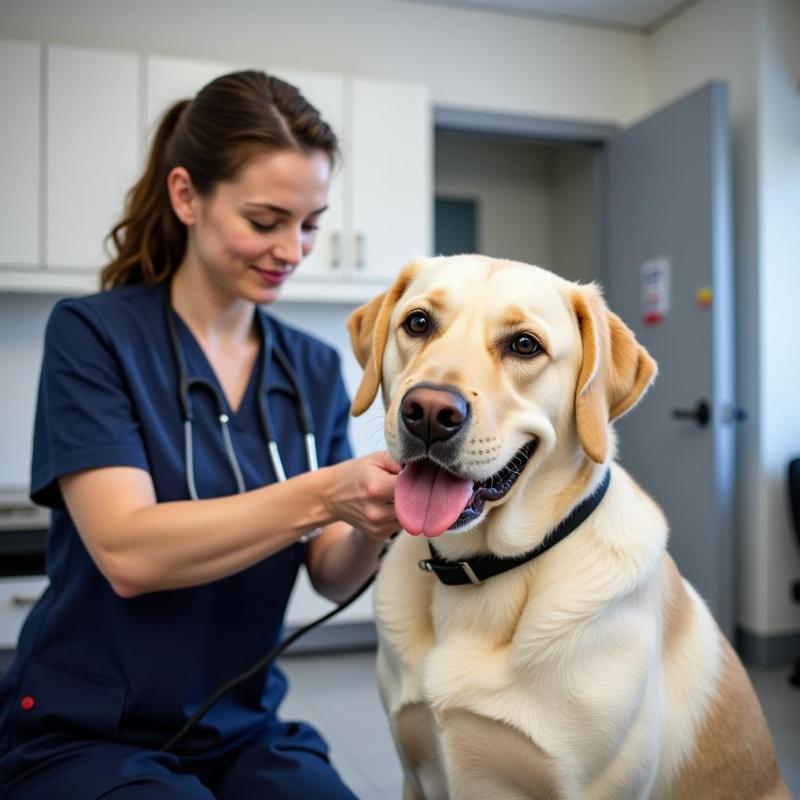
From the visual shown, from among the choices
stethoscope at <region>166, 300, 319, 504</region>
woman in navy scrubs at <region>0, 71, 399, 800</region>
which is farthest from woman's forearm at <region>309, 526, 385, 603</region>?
stethoscope at <region>166, 300, 319, 504</region>

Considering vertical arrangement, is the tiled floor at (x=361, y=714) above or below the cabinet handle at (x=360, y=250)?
below

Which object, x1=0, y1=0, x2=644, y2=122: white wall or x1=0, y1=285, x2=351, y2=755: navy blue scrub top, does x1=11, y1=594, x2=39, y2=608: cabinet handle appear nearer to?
x1=0, y1=285, x2=351, y2=755: navy blue scrub top

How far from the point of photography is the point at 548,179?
18.4 ft

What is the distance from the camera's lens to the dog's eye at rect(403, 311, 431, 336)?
102 centimetres

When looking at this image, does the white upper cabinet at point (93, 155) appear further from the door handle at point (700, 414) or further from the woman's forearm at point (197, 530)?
the woman's forearm at point (197, 530)

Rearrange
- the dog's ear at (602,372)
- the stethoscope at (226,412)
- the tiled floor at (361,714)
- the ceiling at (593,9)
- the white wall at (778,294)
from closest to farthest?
1. the dog's ear at (602,372)
2. the stethoscope at (226,412)
3. the tiled floor at (361,714)
4. the white wall at (778,294)
5. the ceiling at (593,9)

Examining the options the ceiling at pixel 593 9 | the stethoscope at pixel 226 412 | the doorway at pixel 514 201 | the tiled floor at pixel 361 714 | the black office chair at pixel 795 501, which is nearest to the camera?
the stethoscope at pixel 226 412

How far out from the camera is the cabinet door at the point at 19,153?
2.83 m

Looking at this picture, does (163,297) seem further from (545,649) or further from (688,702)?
(688,702)

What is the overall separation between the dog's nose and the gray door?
7.92 ft

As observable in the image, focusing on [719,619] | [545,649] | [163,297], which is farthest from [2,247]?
[719,619]

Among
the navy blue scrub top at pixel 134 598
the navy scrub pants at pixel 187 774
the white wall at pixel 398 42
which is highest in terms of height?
the white wall at pixel 398 42

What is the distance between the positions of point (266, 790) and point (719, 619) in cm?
233

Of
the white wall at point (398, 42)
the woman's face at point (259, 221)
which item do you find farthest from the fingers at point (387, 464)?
the white wall at point (398, 42)
